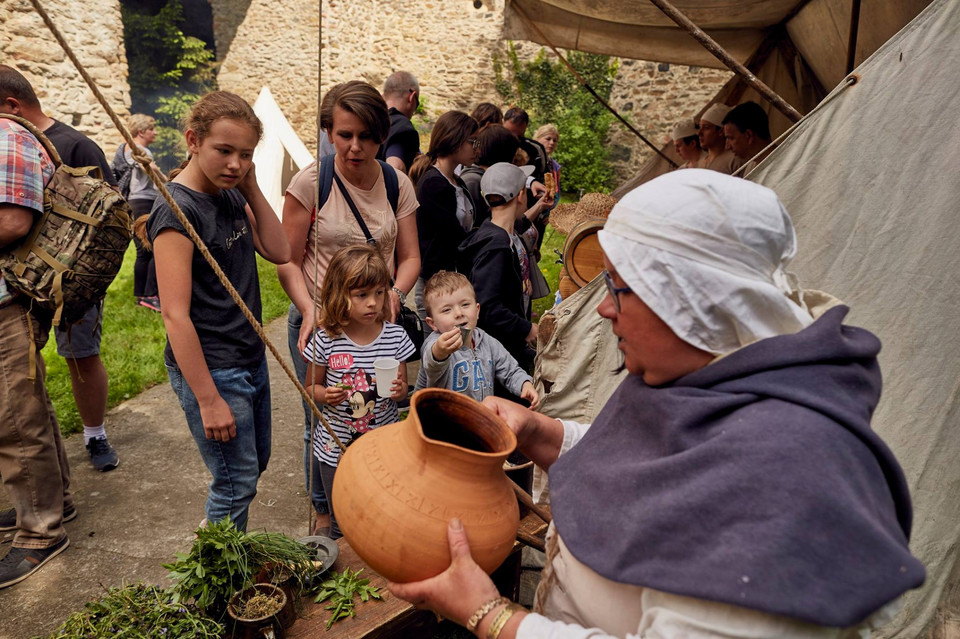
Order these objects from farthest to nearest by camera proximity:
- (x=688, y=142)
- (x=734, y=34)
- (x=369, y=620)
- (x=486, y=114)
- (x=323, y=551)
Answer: (x=486, y=114) → (x=688, y=142) → (x=734, y=34) → (x=323, y=551) → (x=369, y=620)

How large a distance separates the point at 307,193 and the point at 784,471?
8.35 feet

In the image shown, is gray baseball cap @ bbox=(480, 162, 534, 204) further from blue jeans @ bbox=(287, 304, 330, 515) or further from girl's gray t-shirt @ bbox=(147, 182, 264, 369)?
girl's gray t-shirt @ bbox=(147, 182, 264, 369)

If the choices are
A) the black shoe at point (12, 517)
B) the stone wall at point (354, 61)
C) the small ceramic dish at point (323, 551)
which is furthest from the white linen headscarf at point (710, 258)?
the stone wall at point (354, 61)

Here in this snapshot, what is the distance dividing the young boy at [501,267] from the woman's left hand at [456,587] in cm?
212

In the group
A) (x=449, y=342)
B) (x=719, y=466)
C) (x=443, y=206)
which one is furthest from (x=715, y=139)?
(x=719, y=466)

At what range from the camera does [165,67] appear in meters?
18.9

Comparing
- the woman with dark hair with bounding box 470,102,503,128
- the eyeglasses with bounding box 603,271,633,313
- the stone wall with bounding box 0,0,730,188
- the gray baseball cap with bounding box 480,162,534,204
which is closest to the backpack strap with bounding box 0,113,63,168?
the gray baseball cap with bounding box 480,162,534,204

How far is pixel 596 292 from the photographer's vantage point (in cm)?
281

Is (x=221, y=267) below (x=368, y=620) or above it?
above

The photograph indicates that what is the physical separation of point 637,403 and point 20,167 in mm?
2698

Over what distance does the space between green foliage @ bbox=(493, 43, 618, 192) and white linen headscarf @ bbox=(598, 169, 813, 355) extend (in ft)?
46.9

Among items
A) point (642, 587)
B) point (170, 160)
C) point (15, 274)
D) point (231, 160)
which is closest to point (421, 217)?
point (231, 160)

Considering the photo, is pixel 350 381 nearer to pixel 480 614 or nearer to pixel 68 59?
pixel 480 614

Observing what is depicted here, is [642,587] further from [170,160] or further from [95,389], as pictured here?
[170,160]
